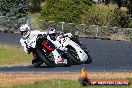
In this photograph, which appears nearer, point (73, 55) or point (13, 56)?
point (73, 55)

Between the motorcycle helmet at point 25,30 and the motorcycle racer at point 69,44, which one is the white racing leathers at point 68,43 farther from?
the motorcycle helmet at point 25,30

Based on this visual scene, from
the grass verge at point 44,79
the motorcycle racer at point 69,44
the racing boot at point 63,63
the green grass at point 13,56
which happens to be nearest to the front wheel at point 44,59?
the racing boot at point 63,63

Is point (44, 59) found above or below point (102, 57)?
above

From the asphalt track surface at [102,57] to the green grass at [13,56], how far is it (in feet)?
12.6

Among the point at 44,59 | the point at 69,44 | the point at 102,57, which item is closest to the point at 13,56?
the point at 102,57

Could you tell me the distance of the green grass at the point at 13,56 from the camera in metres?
28.9

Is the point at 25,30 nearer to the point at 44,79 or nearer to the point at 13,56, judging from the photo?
the point at 44,79

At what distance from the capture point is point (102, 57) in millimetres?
29078

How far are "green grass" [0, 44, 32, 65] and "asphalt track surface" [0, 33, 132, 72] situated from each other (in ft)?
12.6

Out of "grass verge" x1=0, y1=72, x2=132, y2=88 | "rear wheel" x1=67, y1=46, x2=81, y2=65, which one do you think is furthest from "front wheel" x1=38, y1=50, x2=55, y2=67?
"grass verge" x1=0, y1=72, x2=132, y2=88

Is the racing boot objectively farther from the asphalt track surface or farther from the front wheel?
the front wheel

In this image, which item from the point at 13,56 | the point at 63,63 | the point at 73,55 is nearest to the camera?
the point at 63,63

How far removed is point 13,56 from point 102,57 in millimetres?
5276

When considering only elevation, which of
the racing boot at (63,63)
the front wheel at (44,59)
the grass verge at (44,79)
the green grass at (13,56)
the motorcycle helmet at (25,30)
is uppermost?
the motorcycle helmet at (25,30)
